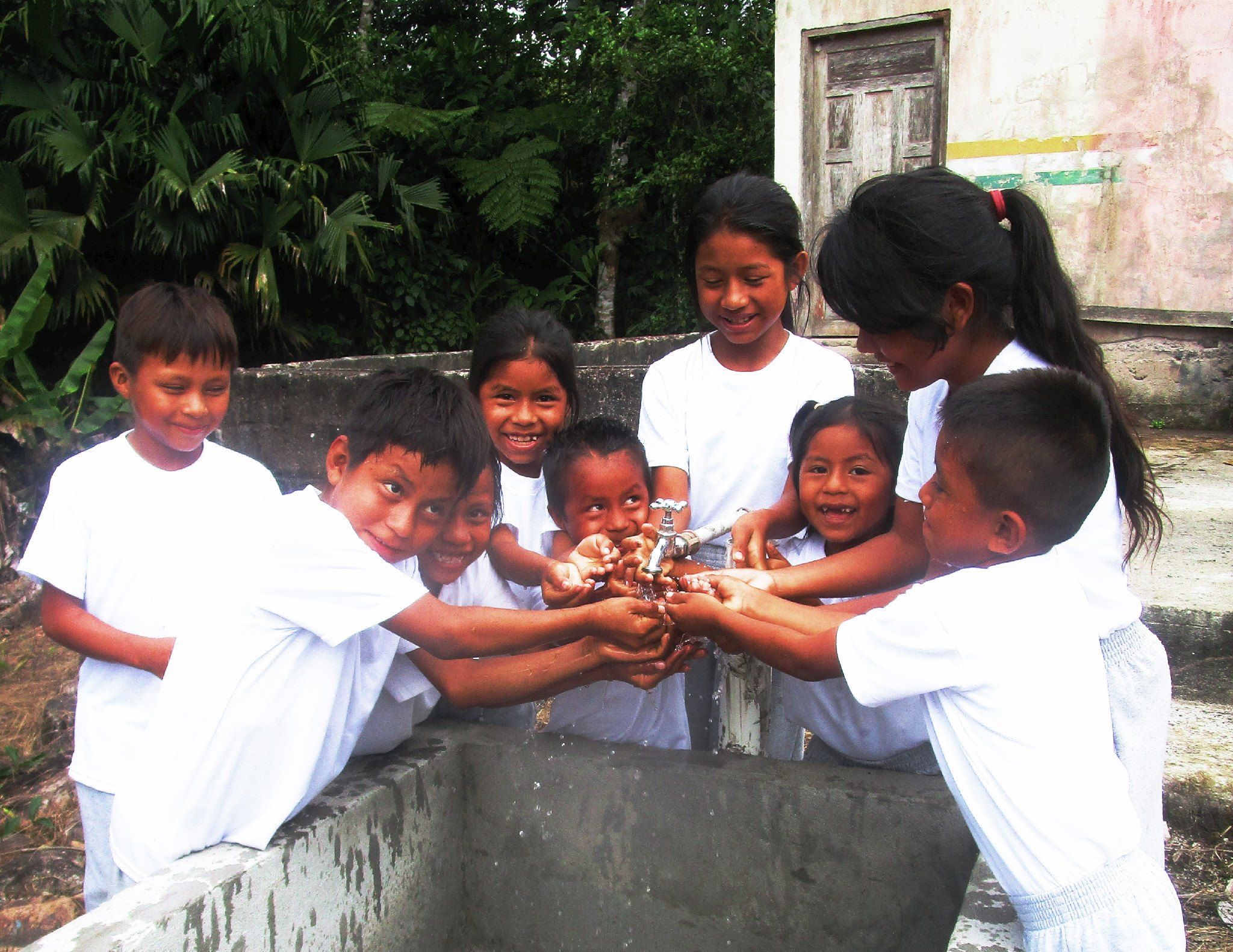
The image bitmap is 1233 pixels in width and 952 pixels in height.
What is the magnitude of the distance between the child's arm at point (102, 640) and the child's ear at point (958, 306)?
155 cm

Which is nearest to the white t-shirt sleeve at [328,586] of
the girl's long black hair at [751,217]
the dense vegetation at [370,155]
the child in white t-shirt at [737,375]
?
the child in white t-shirt at [737,375]

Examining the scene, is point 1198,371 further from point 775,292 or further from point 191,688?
point 191,688

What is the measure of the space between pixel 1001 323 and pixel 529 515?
3.68 ft

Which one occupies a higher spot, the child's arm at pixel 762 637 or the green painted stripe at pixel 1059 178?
the green painted stripe at pixel 1059 178

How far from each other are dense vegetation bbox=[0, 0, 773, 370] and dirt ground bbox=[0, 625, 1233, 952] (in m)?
3.59

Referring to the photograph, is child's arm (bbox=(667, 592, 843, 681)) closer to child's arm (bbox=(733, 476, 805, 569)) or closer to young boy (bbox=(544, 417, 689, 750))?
child's arm (bbox=(733, 476, 805, 569))

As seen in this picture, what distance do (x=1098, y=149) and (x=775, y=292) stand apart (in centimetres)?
506

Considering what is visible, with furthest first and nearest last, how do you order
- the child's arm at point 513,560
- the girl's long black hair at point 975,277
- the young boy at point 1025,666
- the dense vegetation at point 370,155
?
the dense vegetation at point 370,155 → the child's arm at point 513,560 → the girl's long black hair at point 975,277 → the young boy at point 1025,666

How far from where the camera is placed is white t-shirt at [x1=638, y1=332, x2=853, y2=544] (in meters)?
2.33

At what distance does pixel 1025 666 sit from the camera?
135 cm

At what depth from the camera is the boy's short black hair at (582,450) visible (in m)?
2.21

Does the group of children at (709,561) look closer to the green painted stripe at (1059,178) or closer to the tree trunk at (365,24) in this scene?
the green painted stripe at (1059,178)

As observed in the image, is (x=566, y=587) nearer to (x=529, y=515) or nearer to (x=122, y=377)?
(x=529, y=515)

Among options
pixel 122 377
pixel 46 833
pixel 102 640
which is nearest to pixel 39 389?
pixel 46 833
